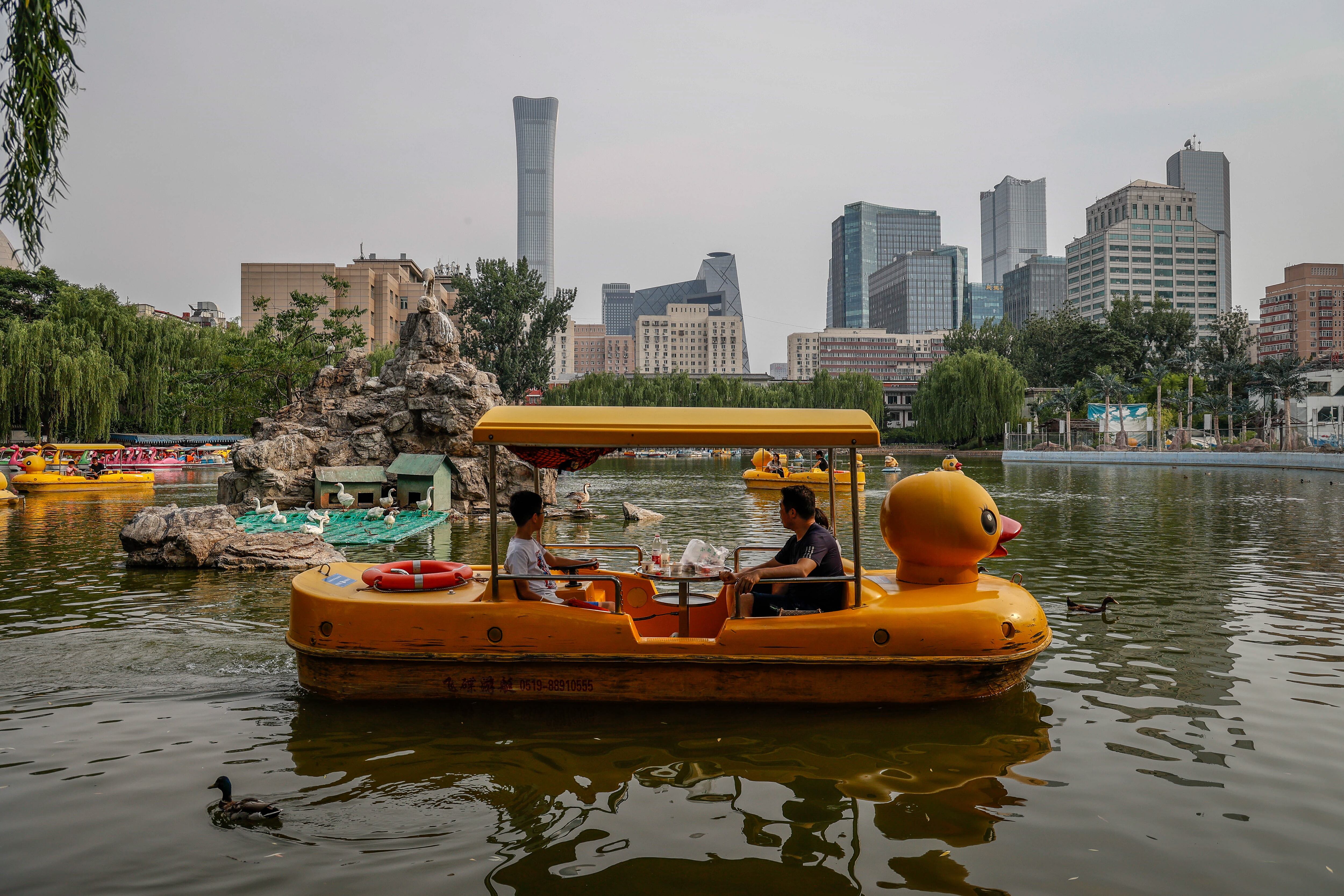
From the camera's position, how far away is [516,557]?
6.47m

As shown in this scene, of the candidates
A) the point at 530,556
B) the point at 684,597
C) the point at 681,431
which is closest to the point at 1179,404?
the point at 684,597

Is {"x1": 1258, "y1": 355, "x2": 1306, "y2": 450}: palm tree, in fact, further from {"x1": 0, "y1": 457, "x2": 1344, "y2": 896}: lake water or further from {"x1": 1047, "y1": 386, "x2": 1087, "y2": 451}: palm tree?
{"x1": 0, "y1": 457, "x2": 1344, "y2": 896}: lake water

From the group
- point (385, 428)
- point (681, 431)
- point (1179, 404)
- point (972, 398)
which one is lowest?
point (681, 431)

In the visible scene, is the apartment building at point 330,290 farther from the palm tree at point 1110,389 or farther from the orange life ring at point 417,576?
the orange life ring at point 417,576

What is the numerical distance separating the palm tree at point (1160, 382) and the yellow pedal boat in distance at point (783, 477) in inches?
1079

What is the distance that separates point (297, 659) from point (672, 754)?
3.69 m

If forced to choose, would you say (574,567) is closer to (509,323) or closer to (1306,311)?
(509,323)

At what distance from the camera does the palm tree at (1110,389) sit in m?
55.4

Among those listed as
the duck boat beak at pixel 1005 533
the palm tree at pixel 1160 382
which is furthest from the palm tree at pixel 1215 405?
the duck boat beak at pixel 1005 533

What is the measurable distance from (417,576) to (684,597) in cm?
225

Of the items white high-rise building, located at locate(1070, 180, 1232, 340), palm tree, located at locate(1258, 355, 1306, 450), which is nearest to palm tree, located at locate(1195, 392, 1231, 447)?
palm tree, located at locate(1258, 355, 1306, 450)

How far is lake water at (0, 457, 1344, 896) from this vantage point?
4.05m

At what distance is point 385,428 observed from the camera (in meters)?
23.7

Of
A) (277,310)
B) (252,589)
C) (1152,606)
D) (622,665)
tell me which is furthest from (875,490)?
(277,310)
